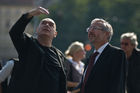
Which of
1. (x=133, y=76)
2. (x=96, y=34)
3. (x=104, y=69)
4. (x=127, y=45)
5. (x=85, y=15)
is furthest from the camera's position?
(x=85, y=15)

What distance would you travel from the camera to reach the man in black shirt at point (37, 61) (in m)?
7.01

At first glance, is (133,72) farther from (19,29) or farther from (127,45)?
(19,29)

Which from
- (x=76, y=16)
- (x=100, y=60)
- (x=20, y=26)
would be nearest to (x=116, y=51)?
(x=100, y=60)

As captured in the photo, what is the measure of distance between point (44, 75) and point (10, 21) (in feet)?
336

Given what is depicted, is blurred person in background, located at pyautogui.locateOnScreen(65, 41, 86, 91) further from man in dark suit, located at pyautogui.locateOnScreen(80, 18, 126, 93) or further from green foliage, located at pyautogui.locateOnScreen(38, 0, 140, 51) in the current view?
green foliage, located at pyautogui.locateOnScreen(38, 0, 140, 51)

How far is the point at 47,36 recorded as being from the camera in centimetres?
720

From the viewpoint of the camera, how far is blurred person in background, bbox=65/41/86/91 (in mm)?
10272

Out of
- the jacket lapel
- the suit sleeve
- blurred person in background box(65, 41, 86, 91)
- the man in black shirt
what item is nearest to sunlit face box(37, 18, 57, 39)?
the man in black shirt

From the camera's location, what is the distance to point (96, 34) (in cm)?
755

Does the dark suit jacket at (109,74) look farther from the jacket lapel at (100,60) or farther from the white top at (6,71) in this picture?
the white top at (6,71)

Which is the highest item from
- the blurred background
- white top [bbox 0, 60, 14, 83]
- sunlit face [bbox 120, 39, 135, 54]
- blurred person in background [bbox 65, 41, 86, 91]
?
sunlit face [bbox 120, 39, 135, 54]

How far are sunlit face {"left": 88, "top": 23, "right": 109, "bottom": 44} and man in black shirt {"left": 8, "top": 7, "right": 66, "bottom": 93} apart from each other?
Answer: 0.50 meters

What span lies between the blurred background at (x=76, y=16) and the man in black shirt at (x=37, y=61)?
63584 millimetres

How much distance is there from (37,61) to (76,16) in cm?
8729
